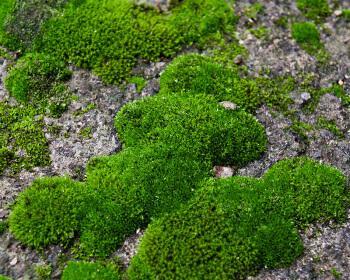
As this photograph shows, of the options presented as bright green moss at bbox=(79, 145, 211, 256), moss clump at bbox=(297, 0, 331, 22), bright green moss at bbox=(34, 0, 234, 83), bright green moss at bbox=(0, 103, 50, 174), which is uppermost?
bright green moss at bbox=(34, 0, 234, 83)

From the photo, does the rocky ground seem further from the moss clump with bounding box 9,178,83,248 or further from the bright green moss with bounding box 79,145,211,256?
the bright green moss with bounding box 79,145,211,256

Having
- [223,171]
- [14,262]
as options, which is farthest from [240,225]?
[14,262]

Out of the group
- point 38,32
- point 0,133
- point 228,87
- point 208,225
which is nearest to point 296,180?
point 208,225

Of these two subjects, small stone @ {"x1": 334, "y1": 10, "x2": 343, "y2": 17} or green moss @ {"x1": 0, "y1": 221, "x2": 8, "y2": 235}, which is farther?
small stone @ {"x1": 334, "y1": 10, "x2": 343, "y2": 17}

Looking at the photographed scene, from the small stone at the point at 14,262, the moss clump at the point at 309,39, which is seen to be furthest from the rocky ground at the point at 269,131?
the moss clump at the point at 309,39

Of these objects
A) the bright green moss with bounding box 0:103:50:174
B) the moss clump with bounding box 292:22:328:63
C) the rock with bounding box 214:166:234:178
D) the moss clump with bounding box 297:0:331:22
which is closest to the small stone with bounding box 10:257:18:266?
the bright green moss with bounding box 0:103:50:174

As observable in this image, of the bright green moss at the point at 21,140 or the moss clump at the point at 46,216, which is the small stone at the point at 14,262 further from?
the bright green moss at the point at 21,140

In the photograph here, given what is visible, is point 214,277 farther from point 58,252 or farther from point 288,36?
point 288,36
